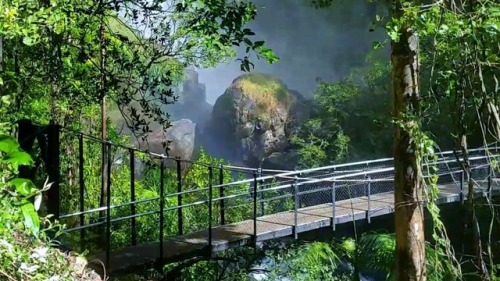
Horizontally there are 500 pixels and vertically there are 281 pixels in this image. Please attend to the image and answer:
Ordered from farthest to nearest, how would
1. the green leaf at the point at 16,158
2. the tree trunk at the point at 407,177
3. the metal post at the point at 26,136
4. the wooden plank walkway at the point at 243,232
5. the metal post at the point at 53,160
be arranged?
the wooden plank walkway at the point at 243,232 < the tree trunk at the point at 407,177 < the metal post at the point at 53,160 < the metal post at the point at 26,136 < the green leaf at the point at 16,158

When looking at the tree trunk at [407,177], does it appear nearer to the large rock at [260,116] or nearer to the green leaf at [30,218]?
the green leaf at [30,218]

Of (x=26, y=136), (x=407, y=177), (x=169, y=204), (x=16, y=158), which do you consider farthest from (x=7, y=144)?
(x=169, y=204)

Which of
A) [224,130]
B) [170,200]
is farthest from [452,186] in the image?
[224,130]

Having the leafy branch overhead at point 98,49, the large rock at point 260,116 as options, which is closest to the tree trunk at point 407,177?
the leafy branch overhead at point 98,49

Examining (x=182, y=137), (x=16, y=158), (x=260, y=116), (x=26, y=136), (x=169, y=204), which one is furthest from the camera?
(x=182, y=137)

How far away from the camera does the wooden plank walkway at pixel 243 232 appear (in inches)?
167

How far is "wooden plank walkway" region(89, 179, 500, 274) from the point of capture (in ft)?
13.9

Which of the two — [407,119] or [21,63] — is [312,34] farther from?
[407,119]

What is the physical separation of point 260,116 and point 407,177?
11.2 metres

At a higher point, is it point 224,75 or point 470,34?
point 224,75

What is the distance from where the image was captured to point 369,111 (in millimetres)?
11914

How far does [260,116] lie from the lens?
14.1m

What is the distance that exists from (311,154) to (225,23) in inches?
371

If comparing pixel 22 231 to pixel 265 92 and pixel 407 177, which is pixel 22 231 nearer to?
pixel 407 177
